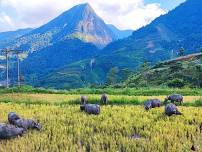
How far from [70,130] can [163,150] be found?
7.24 meters

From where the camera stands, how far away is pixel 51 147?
2481 centimetres

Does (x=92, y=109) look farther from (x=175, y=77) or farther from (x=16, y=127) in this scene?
(x=175, y=77)

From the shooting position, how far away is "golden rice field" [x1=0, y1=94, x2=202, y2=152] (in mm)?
24458

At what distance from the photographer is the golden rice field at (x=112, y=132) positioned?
80.2 feet

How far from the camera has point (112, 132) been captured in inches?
1089

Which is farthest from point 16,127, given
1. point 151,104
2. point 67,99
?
point 67,99

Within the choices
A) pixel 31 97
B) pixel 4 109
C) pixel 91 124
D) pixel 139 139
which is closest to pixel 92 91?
pixel 31 97

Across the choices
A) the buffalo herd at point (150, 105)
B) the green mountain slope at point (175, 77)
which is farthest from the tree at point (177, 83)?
the buffalo herd at point (150, 105)

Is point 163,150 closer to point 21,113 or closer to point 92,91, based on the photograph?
point 21,113

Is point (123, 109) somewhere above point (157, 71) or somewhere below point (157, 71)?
below

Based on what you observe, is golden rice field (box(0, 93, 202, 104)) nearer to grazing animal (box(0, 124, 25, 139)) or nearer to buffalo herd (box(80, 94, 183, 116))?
buffalo herd (box(80, 94, 183, 116))

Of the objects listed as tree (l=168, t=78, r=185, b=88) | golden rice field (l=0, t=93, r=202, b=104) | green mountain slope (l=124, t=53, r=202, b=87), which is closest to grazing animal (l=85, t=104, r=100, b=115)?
golden rice field (l=0, t=93, r=202, b=104)

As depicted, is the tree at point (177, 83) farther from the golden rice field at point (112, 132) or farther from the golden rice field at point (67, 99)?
the golden rice field at point (112, 132)

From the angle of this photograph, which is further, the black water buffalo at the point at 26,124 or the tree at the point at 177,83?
the tree at the point at 177,83
